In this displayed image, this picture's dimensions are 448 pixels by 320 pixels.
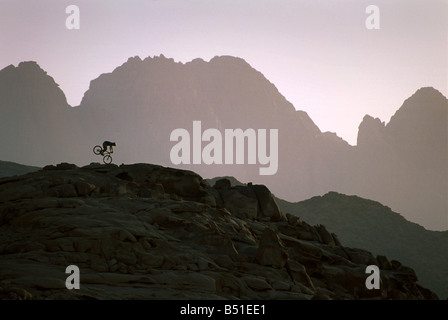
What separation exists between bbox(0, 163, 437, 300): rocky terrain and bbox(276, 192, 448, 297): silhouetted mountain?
73516 mm

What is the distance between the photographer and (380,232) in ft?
456

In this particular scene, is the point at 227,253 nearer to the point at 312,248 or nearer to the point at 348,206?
the point at 312,248

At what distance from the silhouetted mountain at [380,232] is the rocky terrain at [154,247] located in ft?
241

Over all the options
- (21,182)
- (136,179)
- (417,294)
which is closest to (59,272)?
(21,182)

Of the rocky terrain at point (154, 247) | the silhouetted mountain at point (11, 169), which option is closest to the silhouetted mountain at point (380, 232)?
the silhouetted mountain at point (11, 169)

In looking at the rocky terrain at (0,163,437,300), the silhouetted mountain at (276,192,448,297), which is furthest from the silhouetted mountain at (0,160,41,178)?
the rocky terrain at (0,163,437,300)

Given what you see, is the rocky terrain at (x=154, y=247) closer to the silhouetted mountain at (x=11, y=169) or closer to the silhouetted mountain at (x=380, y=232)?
the silhouetted mountain at (x=11, y=169)

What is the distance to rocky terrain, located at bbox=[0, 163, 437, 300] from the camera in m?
31.3

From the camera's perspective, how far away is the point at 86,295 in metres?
27.4

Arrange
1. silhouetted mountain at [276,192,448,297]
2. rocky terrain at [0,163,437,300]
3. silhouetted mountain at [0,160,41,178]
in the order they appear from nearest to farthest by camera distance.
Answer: rocky terrain at [0,163,437,300] → silhouetted mountain at [0,160,41,178] → silhouetted mountain at [276,192,448,297]

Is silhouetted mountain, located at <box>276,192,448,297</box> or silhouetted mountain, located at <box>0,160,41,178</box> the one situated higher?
silhouetted mountain, located at <box>0,160,41,178</box>

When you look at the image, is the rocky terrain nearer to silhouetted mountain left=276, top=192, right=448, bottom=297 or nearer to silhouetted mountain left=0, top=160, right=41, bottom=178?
silhouetted mountain left=0, top=160, right=41, bottom=178

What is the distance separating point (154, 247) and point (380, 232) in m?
111

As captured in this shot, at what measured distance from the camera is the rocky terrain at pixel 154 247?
31.3 m
